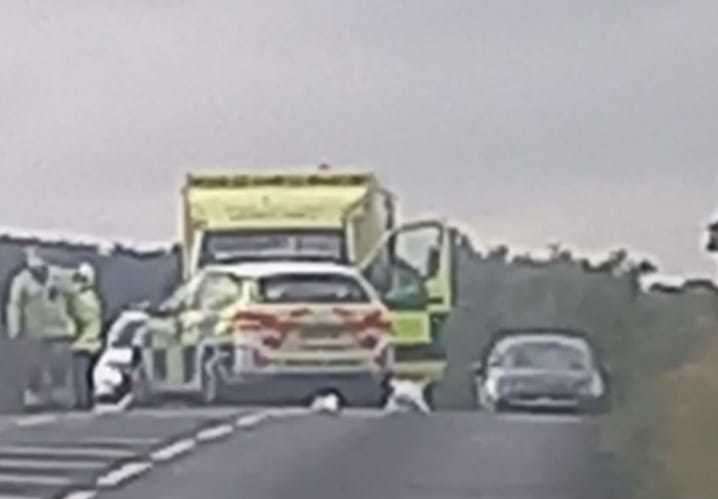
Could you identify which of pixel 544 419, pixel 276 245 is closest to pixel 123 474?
pixel 544 419

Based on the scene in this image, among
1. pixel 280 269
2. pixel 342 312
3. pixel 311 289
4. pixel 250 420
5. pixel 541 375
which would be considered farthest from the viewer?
pixel 541 375

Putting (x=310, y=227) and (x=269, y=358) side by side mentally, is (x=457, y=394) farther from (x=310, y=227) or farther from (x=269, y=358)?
(x=269, y=358)

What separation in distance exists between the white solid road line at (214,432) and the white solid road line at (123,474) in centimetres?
322

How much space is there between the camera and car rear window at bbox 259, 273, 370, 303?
33188 mm

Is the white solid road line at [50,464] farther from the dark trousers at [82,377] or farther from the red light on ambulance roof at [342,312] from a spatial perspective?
the dark trousers at [82,377]

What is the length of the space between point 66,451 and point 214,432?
2.93 meters

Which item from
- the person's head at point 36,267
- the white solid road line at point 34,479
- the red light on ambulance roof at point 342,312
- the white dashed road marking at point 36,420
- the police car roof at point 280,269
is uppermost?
the person's head at point 36,267

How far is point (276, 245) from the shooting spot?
128ft

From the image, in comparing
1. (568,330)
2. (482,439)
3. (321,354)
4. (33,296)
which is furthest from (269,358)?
(568,330)

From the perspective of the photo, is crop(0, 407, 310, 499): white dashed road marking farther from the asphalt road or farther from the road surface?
the asphalt road

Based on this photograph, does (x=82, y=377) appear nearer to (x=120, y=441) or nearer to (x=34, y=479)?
(x=120, y=441)

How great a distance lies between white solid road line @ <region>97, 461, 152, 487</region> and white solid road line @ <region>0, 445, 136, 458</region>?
3.41ft

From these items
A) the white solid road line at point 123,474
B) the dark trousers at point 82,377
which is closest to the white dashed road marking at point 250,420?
the white solid road line at point 123,474

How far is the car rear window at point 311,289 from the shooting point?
109 feet
